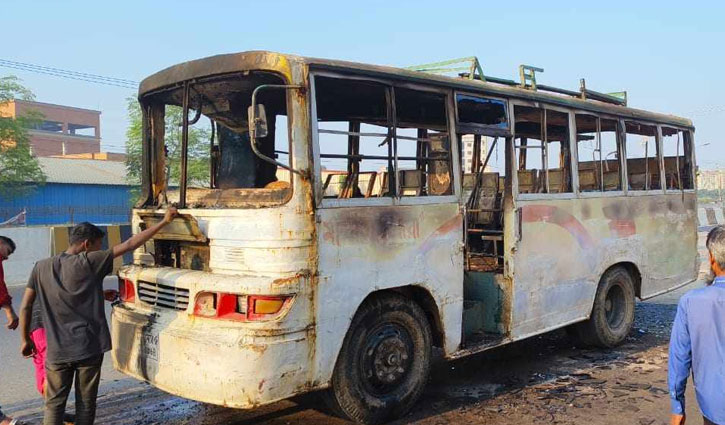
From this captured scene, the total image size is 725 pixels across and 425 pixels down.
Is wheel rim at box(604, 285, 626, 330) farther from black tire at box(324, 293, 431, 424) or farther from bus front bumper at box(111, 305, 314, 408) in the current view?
bus front bumper at box(111, 305, 314, 408)

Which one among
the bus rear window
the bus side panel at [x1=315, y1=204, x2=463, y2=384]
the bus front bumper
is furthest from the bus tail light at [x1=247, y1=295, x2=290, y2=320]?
the bus rear window

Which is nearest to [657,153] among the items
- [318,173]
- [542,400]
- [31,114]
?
[542,400]

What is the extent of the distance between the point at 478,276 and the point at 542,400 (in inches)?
50.2

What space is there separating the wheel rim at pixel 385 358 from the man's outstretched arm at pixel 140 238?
1.69m

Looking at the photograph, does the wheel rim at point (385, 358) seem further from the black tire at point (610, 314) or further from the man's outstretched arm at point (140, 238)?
the black tire at point (610, 314)

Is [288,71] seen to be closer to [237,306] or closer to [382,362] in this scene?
[237,306]

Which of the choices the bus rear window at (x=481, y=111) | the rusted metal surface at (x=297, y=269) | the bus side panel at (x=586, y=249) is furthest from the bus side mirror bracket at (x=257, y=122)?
the bus side panel at (x=586, y=249)

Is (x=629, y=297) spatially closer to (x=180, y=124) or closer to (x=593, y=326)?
(x=593, y=326)

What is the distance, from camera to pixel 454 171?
17.4ft

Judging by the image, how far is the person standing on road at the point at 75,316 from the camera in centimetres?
399

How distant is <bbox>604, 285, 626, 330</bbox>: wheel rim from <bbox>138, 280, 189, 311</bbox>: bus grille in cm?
529

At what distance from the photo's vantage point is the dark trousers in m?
4.05

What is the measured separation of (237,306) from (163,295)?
816mm

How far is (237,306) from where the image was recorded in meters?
4.02
